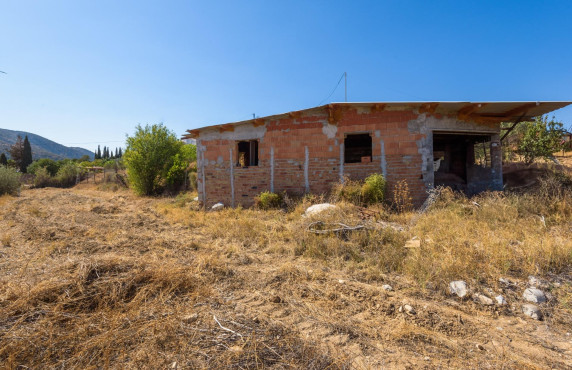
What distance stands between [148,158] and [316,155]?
1253 cm

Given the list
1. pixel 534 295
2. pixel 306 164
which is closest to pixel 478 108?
pixel 306 164

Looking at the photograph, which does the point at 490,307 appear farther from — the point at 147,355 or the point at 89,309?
the point at 89,309

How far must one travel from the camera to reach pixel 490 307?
8.65 feet

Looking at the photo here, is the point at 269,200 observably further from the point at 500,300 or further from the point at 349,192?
the point at 500,300

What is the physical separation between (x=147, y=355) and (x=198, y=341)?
0.39 meters

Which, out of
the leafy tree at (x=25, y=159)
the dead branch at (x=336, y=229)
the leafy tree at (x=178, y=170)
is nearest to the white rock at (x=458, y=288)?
the dead branch at (x=336, y=229)

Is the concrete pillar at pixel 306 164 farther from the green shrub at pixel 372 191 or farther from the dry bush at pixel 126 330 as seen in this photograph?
the dry bush at pixel 126 330

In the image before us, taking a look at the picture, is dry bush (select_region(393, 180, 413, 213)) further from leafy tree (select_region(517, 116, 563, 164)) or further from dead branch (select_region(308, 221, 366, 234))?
leafy tree (select_region(517, 116, 563, 164))

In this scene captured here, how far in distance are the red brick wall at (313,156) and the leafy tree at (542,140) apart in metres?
8.16

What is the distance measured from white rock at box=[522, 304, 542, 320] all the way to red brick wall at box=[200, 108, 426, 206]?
554 centimetres

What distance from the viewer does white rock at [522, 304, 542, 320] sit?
247 centimetres

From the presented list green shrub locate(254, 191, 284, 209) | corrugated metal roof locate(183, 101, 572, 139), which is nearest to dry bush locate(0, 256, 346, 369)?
green shrub locate(254, 191, 284, 209)

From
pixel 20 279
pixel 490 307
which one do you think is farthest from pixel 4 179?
pixel 490 307

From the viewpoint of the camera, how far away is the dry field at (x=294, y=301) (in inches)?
74.9
